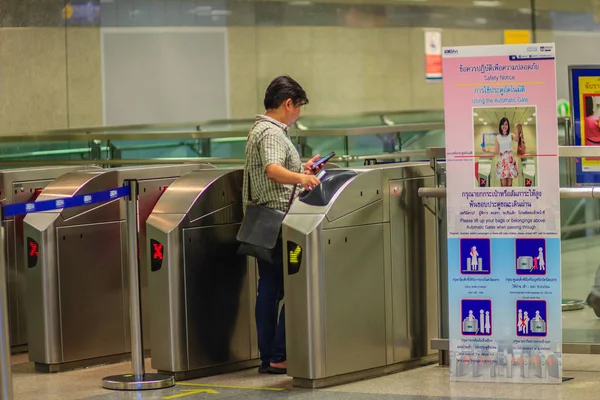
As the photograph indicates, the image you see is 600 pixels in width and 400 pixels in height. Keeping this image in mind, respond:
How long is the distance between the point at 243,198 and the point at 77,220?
1.02 meters

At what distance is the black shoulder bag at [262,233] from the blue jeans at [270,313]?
0.08 meters

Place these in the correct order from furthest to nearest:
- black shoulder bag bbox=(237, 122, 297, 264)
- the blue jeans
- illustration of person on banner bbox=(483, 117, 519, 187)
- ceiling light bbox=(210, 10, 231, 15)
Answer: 1. ceiling light bbox=(210, 10, 231, 15)
2. the blue jeans
3. black shoulder bag bbox=(237, 122, 297, 264)
4. illustration of person on banner bbox=(483, 117, 519, 187)

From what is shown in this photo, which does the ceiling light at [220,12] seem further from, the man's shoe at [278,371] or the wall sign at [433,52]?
the man's shoe at [278,371]

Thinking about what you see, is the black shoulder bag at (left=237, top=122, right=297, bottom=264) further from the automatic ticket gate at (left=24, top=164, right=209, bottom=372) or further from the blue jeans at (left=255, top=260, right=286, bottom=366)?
the automatic ticket gate at (left=24, top=164, right=209, bottom=372)

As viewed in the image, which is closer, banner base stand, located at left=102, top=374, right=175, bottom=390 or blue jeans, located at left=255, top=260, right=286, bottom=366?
banner base stand, located at left=102, top=374, right=175, bottom=390

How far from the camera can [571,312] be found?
6773 mm

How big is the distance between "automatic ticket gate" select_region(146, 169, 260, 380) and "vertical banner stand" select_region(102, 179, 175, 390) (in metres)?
0.20

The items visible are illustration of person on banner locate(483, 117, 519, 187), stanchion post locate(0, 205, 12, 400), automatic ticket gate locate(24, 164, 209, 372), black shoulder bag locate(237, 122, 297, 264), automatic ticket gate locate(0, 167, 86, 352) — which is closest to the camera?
stanchion post locate(0, 205, 12, 400)

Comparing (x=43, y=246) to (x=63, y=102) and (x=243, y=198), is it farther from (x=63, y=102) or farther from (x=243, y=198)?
(x=63, y=102)

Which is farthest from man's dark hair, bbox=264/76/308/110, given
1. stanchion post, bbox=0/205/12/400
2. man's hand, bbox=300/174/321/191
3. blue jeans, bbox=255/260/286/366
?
stanchion post, bbox=0/205/12/400

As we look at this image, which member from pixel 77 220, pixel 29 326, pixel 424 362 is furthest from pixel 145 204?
pixel 424 362

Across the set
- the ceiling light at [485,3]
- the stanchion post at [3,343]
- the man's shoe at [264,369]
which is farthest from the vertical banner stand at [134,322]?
the ceiling light at [485,3]

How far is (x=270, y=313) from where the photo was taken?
656 centimetres

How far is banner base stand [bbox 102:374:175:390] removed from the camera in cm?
634
